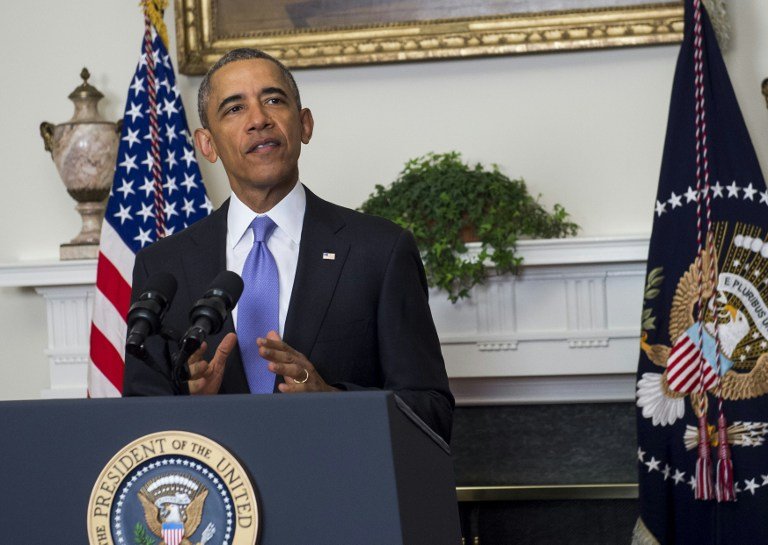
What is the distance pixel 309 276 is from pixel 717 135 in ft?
5.85

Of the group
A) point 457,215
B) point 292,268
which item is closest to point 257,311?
point 292,268

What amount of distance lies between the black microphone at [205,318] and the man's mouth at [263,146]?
56 cm

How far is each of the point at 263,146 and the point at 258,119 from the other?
0.05m

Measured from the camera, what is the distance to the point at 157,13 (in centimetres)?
373

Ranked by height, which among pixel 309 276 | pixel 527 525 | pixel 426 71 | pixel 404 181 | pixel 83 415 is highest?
pixel 426 71

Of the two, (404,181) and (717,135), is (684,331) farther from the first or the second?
(404,181)

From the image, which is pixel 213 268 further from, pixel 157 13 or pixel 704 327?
pixel 157 13

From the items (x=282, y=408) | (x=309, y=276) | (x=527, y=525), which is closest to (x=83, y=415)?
(x=282, y=408)

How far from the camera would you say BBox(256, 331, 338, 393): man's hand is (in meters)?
1.58

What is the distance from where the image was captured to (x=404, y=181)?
3.59 meters

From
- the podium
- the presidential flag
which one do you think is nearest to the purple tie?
the podium

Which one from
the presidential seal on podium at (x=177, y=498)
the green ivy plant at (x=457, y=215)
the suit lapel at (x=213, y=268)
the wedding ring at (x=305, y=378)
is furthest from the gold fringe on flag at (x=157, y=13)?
the presidential seal on podium at (x=177, y=498)

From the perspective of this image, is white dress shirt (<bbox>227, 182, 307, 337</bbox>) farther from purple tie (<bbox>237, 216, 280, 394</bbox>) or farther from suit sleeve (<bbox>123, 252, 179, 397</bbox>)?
suit sleeve (<bbox>123, 252, 179, 397</bbox>)

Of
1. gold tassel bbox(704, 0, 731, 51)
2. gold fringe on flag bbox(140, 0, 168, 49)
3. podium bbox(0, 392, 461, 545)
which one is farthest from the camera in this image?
gold fringe on flag bbox(140, 0, 168, 49)
